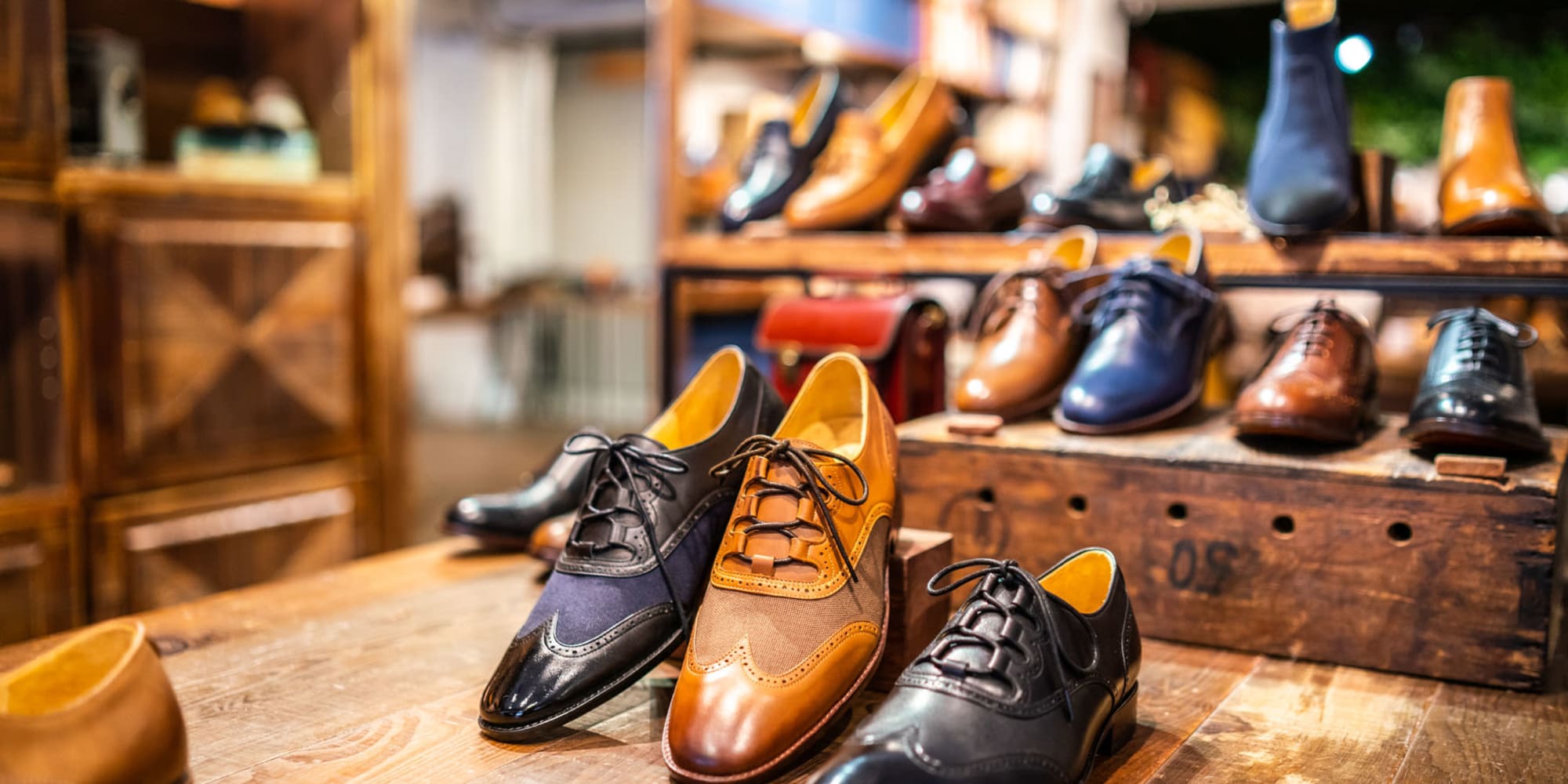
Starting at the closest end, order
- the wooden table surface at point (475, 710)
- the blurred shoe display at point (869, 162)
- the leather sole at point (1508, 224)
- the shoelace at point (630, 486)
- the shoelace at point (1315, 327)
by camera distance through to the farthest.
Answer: the wooden table surface at point (475, 710) < the shoelace at point (630, 486) < the shoelace at point (1315, 327) < the leather sole at point (1508, 224) < the blurred shoe display at point (869, 162)

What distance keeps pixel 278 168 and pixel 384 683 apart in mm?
2048

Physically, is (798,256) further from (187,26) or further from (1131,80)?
(1131,80)

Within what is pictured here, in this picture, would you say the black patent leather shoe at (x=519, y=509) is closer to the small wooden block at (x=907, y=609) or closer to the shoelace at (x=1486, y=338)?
the small wooden block at (x=907, y=609)

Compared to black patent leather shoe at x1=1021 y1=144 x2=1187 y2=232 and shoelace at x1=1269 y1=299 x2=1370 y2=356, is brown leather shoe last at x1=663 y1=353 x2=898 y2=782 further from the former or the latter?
black patent leather shoe at x1=1021 y1=144 x2=1187 y2=232

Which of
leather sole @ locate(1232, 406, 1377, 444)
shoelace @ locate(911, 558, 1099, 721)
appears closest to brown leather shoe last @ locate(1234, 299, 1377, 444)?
leather sole @ locate(1232, 406, 1377, 444)

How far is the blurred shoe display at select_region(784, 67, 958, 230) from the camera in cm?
229

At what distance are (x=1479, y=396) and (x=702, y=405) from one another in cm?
92

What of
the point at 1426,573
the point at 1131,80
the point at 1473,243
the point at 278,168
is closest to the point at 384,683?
the point at 1426,573


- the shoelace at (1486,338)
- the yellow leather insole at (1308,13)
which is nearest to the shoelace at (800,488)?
the shoelace at (1486,338)

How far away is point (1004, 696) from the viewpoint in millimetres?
902

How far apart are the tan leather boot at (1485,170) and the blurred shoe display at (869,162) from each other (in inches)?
37.3

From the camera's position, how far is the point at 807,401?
51.4 inches

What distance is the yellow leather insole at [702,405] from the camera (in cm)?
138

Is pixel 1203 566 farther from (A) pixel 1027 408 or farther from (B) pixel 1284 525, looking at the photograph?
(A) pixel 1027 408
